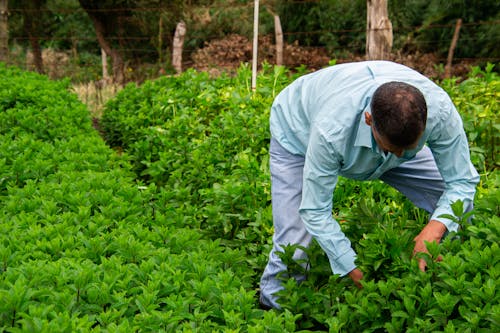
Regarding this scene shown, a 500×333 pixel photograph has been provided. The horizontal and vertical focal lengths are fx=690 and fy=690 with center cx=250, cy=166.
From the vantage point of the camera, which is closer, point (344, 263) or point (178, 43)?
point (344, 263)

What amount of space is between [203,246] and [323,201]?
983 millimetres

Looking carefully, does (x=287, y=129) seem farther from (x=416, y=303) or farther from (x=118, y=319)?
(x=118, y=319)

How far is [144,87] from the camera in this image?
863cm

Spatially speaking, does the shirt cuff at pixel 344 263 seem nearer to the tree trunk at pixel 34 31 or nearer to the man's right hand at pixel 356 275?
the man's right hand at pixel 356 275

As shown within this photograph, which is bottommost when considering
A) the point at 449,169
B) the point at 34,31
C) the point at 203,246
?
the point at 203,246

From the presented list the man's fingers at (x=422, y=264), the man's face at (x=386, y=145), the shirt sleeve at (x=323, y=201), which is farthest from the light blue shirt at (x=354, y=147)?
the man's fingers at (x=422, y=264)

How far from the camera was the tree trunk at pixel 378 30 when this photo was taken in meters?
7.86

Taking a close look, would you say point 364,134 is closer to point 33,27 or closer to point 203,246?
point 203,246

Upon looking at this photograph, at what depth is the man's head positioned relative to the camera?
9.15 ft

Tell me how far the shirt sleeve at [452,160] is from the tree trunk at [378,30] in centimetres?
475

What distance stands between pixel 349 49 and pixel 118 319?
590 inches

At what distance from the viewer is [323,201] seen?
3.23 metres

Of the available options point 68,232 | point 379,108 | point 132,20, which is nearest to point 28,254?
point 68,232

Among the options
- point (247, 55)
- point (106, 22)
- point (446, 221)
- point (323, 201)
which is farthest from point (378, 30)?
point (247, 55)
